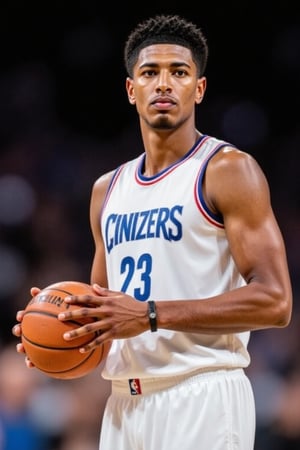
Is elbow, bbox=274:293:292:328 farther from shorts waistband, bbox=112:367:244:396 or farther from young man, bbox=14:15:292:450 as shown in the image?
shorts waistband, bbox=112:367:244:396

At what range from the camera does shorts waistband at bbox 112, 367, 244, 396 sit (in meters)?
3.79

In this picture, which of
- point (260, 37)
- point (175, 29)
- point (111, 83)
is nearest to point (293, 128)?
point (260, 37)

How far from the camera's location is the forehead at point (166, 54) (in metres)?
4.15

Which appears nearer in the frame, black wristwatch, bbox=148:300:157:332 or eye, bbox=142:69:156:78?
black wristwatch, bbox=148:300:157:332

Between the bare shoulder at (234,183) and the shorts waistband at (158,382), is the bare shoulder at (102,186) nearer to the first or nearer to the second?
the bare shoulder at (234,183)

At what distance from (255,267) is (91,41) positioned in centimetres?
729

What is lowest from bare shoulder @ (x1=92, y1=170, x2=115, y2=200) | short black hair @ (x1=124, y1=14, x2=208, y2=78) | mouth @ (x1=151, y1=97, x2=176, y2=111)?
bare shoulder @ (x1=92, y1=170, x2=115, y2=200)

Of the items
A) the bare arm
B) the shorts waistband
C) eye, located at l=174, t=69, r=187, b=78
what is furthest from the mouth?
the shorts waistband

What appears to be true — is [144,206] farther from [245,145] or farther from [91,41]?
[91,41]

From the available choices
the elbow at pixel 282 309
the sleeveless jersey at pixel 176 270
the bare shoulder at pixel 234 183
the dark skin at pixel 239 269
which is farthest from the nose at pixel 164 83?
the elbow at pixel 282 309

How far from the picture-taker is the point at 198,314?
141 inches

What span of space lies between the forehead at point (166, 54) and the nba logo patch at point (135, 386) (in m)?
1.40

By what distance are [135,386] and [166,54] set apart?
4.82 feet

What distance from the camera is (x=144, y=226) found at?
400 centimetres
